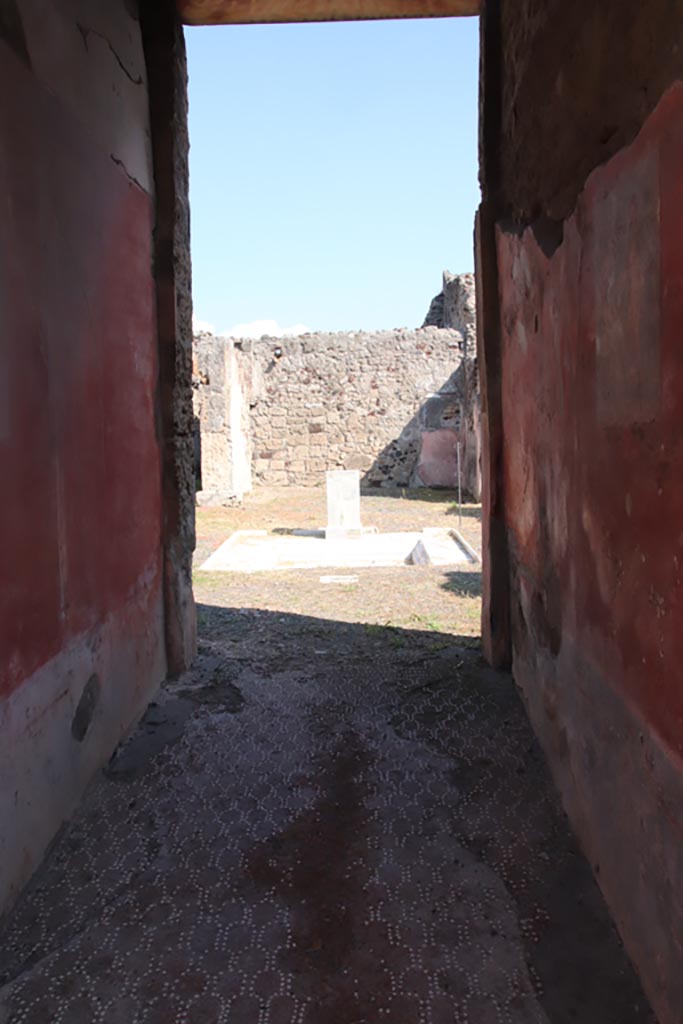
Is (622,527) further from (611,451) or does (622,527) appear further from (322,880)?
(322,880)

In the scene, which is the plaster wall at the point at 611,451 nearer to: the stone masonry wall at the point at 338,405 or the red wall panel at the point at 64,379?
the red wall panel at the point at 64,379

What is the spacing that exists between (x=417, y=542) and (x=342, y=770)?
6.23 metres

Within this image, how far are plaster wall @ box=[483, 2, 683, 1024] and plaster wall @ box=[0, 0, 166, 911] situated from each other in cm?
161

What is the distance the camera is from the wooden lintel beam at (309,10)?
4066mm

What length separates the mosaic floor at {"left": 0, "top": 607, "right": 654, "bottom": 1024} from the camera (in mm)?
1833

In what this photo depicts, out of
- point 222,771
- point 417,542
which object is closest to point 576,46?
point 222,771

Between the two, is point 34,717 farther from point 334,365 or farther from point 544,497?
point 334,365

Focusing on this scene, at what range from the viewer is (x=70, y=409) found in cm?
270

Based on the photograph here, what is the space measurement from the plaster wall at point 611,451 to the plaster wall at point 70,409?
1.61 meters

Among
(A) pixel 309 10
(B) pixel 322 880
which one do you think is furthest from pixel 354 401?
(B) pixel 322 880

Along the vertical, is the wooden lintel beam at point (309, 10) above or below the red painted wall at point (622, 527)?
above

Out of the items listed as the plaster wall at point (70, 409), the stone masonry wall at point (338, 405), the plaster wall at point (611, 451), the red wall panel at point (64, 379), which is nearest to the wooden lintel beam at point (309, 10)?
the plaster wall at point (70, 409)

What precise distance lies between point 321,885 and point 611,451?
1.47 metres

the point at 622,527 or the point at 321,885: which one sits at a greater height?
the point at 622,527
